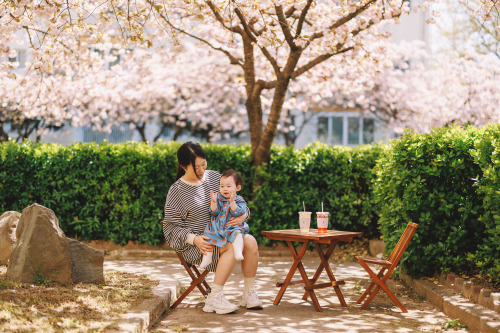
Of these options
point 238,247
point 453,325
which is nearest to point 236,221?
point 238,247

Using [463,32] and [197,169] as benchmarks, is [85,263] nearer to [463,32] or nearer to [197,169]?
[197,169]

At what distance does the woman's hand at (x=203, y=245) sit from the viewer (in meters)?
6.00

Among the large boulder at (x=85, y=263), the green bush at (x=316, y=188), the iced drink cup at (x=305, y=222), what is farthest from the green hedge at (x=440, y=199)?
the large boulder at (x=85, y=263)

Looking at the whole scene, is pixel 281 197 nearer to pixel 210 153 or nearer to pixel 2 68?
pixel 210 153

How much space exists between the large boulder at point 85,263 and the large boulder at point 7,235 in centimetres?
145

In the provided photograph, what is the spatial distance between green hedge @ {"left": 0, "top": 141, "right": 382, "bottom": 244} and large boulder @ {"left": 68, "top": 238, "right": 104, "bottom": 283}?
384cm

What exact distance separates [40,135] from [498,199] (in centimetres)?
2368

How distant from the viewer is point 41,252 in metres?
6.46

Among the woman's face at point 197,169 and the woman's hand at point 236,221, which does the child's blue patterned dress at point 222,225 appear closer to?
the woman's hand at point 236,221

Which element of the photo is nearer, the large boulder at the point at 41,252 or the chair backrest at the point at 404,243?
the chair backrest at the point at 404,243

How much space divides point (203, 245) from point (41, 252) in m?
1.90

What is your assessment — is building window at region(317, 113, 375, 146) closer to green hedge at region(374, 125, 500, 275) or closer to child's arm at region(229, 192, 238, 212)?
→ green hedge at region(374, 125, 500, 275)

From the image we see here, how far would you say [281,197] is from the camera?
10.8 metres

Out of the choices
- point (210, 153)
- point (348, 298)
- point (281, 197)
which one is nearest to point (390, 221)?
point (348, 298)
